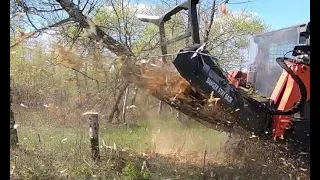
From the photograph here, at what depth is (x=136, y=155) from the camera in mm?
5676

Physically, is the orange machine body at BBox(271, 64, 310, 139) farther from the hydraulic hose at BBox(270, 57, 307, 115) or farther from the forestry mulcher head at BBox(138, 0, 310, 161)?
the hydraulic hose at BBox(270, 57, 307, 115)

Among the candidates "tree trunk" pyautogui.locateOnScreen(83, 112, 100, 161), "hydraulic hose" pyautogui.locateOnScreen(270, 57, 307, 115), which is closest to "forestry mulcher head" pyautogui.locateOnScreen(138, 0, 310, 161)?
"hydraulic hose" pyautogui.locateOnScreen(270, 57, 307, 115)

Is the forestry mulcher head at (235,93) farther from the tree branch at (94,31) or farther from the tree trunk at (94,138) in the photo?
the tree trunk at (94,138)

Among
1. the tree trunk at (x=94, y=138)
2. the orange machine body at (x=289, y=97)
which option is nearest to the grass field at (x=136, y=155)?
the tree trunk at (x=94, y=138)

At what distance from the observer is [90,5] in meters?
7.22

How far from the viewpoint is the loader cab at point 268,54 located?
6117mm

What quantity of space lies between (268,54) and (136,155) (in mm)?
2707

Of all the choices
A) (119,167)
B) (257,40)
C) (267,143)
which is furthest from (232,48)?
(119,167)

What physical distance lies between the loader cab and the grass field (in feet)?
3.48

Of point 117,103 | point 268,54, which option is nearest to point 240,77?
point 268,54

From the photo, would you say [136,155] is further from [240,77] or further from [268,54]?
[240,77]

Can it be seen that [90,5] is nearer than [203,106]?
No

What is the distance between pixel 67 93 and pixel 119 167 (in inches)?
145

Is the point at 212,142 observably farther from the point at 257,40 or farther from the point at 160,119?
the point at 257,40
